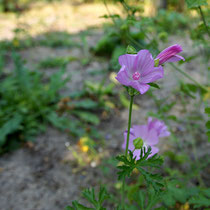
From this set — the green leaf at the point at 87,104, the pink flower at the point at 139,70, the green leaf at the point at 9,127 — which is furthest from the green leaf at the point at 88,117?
the pink flower at the point at 139,70

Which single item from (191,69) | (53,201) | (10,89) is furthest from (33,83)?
(191,69)

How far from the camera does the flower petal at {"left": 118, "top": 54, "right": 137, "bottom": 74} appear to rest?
72cm

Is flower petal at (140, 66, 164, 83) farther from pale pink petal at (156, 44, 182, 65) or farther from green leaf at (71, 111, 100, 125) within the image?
green leaf at (71, 111, 100, 125)

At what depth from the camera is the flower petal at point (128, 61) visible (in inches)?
28.2

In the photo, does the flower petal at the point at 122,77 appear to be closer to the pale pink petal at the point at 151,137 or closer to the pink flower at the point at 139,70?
the pink flower at the point at 139,70

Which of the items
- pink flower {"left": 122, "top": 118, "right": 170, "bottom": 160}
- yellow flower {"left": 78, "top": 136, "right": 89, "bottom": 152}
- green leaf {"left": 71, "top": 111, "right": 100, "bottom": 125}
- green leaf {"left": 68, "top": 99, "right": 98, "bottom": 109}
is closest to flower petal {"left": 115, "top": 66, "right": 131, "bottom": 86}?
pink flower {"left": 122, "top": 118, "right": 170, "bottom": 160}

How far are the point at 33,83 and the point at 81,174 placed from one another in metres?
1.32

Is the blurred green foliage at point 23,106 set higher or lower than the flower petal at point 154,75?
lower

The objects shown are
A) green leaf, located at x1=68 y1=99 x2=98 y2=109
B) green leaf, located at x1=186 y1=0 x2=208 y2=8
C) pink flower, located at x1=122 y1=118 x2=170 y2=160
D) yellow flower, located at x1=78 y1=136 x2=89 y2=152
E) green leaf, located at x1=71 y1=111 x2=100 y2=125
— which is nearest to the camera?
green leaf, located at x1=186 y1=0 x2=208 y2=8

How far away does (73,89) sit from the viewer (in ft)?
9.09

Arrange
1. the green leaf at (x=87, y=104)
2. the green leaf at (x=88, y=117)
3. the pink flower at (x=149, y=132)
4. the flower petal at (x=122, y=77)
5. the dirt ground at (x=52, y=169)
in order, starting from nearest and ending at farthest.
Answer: the flower petal at (x=122, y=77), the pink flower at (x=149, y=132), the dirt ground at (x=52, y=169), the green leaf at (x=88, y=117), the green leaf at (x=87, y=104)

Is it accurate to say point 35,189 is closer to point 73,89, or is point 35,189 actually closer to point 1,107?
point 1,107

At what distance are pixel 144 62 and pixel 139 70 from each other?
31mm

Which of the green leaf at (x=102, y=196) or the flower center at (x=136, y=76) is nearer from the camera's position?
the flower center at (x=136, y=76)
